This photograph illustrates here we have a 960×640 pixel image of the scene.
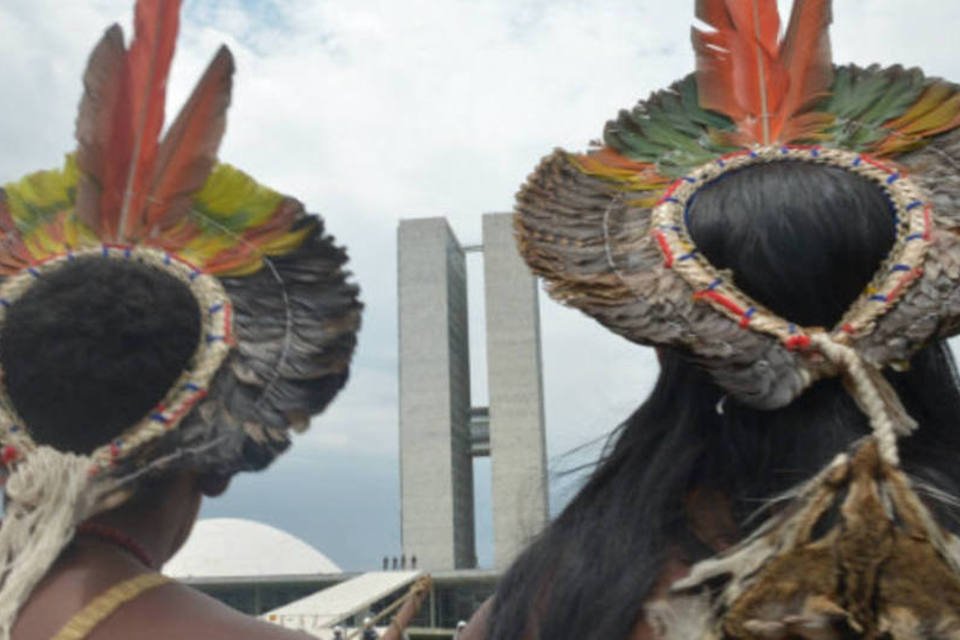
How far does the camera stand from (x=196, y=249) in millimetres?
1806

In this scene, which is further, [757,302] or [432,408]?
[432,408]

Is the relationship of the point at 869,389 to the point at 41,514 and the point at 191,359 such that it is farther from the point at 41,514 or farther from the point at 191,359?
the point at 41,514

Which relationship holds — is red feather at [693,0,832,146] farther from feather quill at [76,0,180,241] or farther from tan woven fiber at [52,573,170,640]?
tan woven fiber at [52,573,170,640]

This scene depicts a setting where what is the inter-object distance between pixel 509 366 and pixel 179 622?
99.1 feet

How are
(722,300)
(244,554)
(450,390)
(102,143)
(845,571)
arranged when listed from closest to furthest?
(845,571)
(722,300)
(102,143)
(450,390)
(244,554)

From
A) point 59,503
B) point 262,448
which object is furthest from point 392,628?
point 59,503

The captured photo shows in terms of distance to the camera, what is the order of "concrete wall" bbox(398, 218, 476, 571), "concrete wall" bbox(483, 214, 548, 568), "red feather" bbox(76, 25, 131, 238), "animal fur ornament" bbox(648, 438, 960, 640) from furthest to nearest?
"concrete wall" bbox(483, 214, 548, 568) < "concrete wall" bbox(398, 218, 476, 571) < "red feather" bbox(76, 25, 131, 238) < "animal fur ornament" bbox(648, 438, 960, 640)

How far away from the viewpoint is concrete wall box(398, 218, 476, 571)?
30.6 metres

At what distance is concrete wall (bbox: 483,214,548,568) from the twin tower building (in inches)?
1.1

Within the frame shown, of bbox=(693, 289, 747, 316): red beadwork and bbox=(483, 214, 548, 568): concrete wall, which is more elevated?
bbox=(483, 214, 548, 568): concrete wall

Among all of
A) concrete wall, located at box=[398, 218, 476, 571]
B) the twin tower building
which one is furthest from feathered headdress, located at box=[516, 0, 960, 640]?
concrete wall, located at box=[398, 218, 476, 571]

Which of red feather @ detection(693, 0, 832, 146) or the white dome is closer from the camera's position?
red feather @ detection(693, 0, 832, 146)

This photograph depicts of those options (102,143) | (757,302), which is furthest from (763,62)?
(102,143)

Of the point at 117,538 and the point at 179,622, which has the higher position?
the point at 117,538
